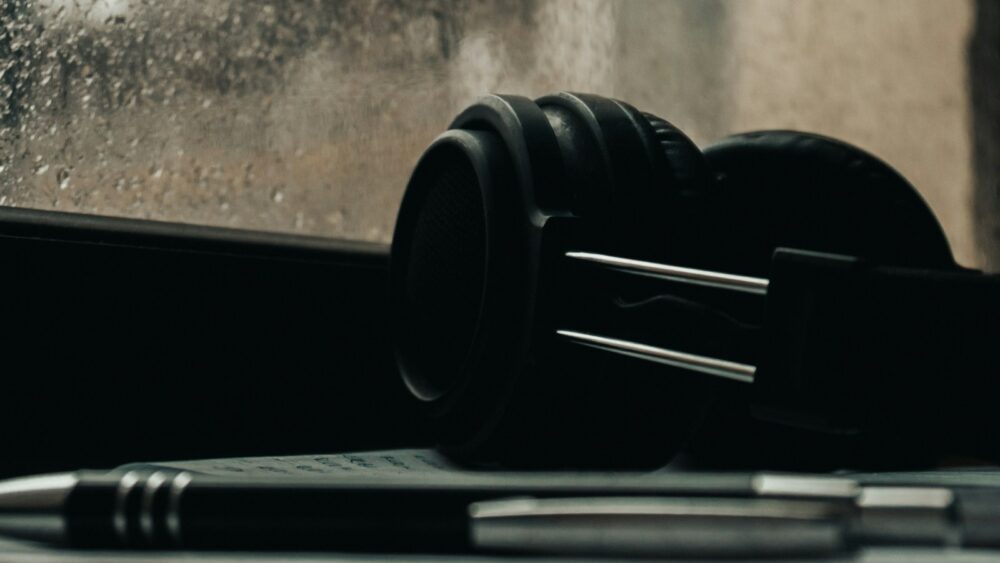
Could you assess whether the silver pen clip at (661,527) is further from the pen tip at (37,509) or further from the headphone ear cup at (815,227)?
the headphone ear cup at (815,227)

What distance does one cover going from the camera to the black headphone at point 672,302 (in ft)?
1.04

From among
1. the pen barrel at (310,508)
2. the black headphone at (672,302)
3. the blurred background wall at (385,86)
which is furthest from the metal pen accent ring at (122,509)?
the blurred background wall at (385,86)

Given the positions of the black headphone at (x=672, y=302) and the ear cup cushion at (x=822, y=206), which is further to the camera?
the ear cup cushion at (x=822, y=206)

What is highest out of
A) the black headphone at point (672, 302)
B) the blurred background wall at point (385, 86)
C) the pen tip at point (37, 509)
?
the blurred background wall at point (385, 86)

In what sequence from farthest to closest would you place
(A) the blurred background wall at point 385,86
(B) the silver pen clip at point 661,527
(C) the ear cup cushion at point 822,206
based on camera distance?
(A) the blurred background wall at point 385,86 < (C) the ear cup cushion at point 822,206 < (B) the silver pen clip at point 661,527

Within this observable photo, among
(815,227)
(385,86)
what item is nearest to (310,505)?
(815,227)

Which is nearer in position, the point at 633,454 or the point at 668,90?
the point at 633,454

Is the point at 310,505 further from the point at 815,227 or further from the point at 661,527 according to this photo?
the point at 815,227

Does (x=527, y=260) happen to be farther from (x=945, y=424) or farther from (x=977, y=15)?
(x=977, y=15)

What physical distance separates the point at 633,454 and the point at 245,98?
0.38 meters

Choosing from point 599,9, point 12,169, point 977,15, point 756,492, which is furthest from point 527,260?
point 977,15

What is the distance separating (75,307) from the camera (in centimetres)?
54

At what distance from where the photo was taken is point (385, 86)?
737mm

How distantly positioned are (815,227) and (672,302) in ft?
0.42
